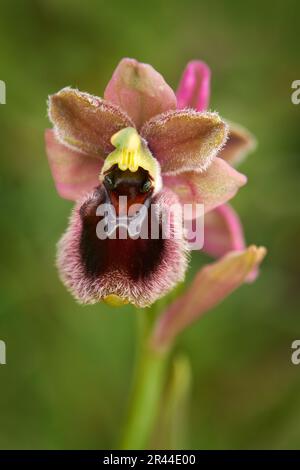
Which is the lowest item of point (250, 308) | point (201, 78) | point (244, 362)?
point (244, 362)

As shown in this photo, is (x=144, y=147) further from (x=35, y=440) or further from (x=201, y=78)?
(x=35, y=440)

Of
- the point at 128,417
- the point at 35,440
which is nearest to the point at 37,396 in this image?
the point at 35,440

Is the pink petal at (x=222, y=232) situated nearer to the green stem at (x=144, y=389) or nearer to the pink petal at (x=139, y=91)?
the green stem at (x=144, y=389)

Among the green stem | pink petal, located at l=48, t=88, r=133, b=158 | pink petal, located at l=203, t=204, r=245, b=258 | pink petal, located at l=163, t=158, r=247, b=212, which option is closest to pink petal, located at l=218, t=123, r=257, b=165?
pink petal, located at l=203, t=204, r=245, b=258

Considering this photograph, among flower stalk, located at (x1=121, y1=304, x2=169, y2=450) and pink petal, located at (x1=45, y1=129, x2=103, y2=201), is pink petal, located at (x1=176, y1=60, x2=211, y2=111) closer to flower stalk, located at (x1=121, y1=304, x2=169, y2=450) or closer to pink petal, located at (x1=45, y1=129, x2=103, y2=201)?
pink petal, located at (x1=45, y1=129, x2=103, y2=201)

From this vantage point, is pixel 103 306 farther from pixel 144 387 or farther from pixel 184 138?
pixel 184 138

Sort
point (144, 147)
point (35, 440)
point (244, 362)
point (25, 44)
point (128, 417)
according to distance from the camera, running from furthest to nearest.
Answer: point (25, 44) < point (244, 362) < point (35, 440) < point (128, 417) < point (144, 147)

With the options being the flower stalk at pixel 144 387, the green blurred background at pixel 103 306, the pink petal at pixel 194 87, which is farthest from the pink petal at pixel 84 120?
the green blurred background at pixel 103 306
